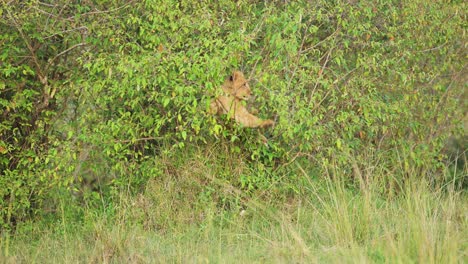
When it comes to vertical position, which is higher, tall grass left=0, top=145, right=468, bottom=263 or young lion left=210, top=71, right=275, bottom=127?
young lion left=210, top=71, right=275, bottom=127

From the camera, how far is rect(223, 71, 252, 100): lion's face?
674 cm

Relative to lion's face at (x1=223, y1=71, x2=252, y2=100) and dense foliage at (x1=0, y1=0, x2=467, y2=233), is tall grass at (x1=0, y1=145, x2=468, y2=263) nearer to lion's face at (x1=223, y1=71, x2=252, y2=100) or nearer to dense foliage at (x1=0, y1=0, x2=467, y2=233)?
dense foliage at (x1=0, y1=0, x2=467, y2=233)

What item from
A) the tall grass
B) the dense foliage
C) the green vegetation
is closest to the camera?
the tall grass

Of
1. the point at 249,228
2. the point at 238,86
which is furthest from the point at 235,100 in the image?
the point at 249,228

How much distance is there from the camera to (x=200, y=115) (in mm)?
6680

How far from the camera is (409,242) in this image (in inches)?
199

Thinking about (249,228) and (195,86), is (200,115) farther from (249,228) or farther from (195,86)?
(249,228)

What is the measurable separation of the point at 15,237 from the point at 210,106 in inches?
87.9

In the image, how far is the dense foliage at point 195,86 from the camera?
21.9 ft

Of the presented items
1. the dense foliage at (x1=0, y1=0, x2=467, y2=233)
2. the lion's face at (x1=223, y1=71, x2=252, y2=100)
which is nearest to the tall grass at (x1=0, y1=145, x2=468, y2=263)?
the dense foliage at (x1=0, y1=0, x2=467, y2=233)

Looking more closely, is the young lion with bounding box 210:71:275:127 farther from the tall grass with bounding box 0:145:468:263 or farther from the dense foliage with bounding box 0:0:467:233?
the tall grass with bounding box 0:145:468:263

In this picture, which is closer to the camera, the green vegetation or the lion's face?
the green vegetation

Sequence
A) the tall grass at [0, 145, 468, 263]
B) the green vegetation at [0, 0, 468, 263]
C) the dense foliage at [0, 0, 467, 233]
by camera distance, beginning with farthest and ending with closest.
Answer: the dense foliage at [0, 0, 467, 233] < the green vegetation at [0, 0, 468, 263] < the tall grass at [0, 145, 468, 263]

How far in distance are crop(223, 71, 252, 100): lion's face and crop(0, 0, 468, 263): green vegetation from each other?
9 cm
